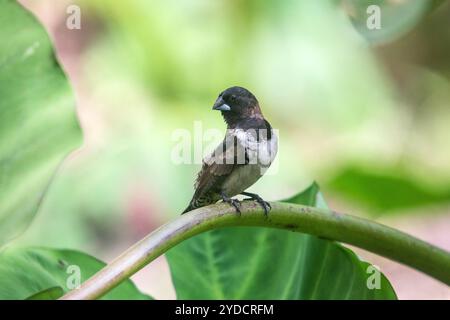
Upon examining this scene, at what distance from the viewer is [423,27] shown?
2133 mm

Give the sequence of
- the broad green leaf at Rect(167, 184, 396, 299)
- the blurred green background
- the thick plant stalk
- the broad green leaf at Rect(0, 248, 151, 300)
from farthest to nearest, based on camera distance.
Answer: the blurred green background < the broad green leaf at Rect(167, 184, 396, 299) < the broad green leaf at Rect(0, 248, 151, 300) < the thick plant stalk

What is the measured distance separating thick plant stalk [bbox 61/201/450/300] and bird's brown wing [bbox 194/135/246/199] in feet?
0.90

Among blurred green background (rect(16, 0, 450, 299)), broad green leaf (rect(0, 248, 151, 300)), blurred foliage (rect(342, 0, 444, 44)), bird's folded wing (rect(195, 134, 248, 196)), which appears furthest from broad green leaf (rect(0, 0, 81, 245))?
blurred foliage (rect(342, 0, 444, 44))

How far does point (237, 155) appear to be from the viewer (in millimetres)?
1131

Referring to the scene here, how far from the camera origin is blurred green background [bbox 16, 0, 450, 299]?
1923mm

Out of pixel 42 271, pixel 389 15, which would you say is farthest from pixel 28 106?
pixel 389 15

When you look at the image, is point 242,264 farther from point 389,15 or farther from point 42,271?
point 389,15

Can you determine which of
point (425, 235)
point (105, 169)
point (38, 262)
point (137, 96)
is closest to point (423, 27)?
point (425, 235)

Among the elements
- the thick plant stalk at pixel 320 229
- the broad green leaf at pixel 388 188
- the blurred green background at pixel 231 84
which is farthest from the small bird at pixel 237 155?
the blurred green background at pixel 231 84

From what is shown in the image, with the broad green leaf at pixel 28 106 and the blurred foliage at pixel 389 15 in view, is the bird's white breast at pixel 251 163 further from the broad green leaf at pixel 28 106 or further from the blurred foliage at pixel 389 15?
the blurred foliage at pixel 389 15

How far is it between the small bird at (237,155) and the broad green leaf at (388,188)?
0.38 ft

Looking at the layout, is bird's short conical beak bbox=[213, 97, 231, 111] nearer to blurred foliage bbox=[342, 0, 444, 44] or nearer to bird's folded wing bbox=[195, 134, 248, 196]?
bird's folded wing bbox=[195, 134, 248, 196]

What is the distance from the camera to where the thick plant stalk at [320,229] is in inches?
27.4
